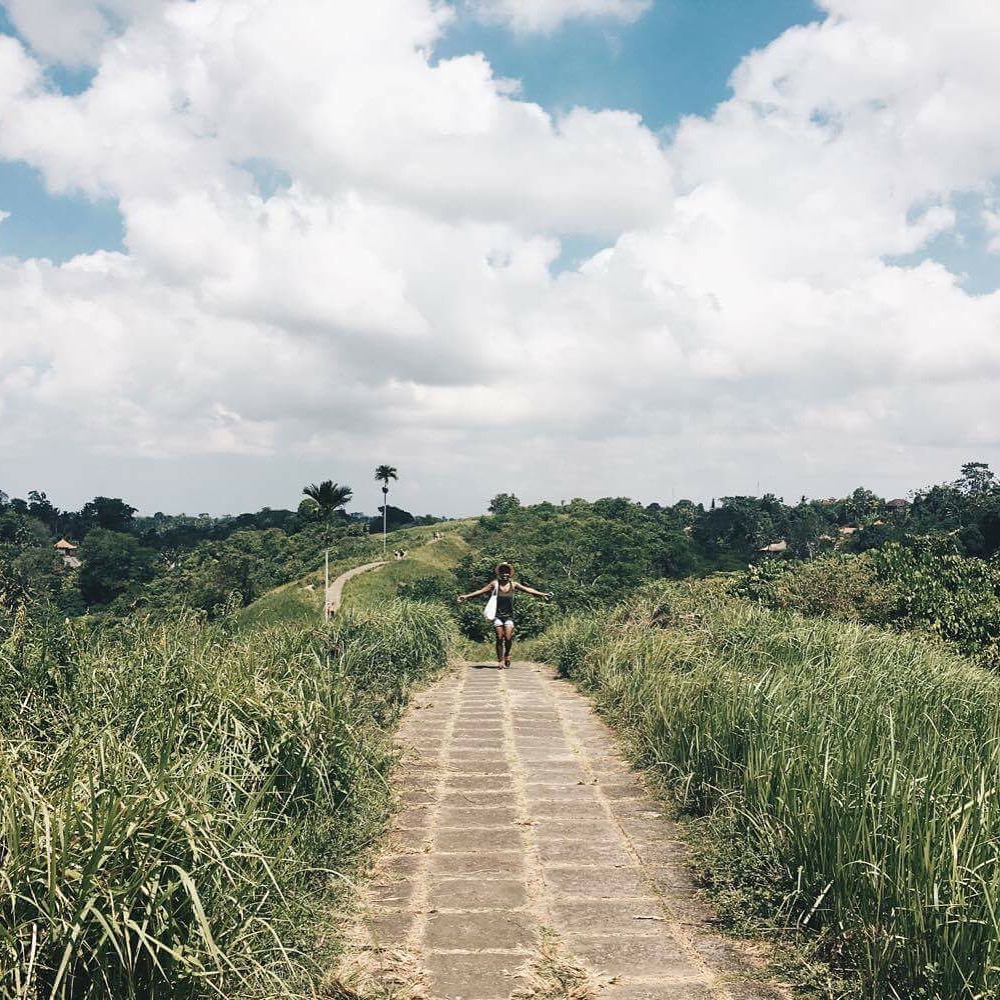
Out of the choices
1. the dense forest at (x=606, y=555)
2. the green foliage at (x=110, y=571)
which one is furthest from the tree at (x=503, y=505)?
the green foliage at (x=110, y=571)

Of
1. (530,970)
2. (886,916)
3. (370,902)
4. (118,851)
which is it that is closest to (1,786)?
(118,851)

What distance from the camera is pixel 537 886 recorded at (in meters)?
3.74

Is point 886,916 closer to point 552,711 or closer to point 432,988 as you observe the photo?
point 432,988

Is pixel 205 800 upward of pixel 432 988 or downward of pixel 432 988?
upward

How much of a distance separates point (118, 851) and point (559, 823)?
264 centimetres

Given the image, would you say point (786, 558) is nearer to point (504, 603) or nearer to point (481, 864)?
point (504, 603)

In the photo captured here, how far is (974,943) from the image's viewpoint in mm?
2568

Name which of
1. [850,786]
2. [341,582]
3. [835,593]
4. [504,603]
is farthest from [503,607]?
[341,582]

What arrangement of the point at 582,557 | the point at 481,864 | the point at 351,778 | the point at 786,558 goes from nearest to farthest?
the point at 481,864 < the point at 351,778 < the point at 582,557 < the point at 786,558

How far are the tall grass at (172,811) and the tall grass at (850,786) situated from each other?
1.90 meters

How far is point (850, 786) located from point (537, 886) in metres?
1.43

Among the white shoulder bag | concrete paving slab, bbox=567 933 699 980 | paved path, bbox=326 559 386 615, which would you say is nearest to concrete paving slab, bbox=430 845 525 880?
concrete paving slab, bbox=567 933 699 980

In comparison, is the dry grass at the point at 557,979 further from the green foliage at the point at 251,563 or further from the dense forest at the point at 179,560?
the green foliage at the point at 251,563

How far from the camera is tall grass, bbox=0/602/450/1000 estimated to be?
2402 millimetres
